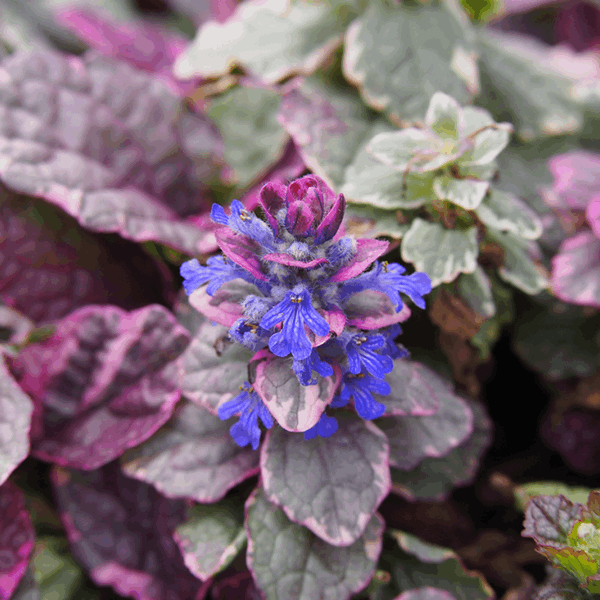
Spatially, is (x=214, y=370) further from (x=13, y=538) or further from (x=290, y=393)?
(x=13, y=538)

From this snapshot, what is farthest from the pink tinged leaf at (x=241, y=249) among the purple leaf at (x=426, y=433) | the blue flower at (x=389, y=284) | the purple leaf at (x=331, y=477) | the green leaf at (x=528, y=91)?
the green leaf at (x=528, y=91)

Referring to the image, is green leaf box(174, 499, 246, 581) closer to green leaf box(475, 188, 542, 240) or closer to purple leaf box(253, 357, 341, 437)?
purple leaf box(253, 357, 341, 437)

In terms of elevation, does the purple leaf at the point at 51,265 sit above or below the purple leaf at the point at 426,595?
above

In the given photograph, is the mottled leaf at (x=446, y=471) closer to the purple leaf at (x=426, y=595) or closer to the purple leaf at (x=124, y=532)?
the purple leaf at (x=426, y=595)

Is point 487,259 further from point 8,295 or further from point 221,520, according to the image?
point 8,295

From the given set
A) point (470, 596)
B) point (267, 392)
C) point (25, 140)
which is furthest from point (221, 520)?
point (25, 140)

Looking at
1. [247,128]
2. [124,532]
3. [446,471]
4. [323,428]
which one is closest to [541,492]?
[446,471]
